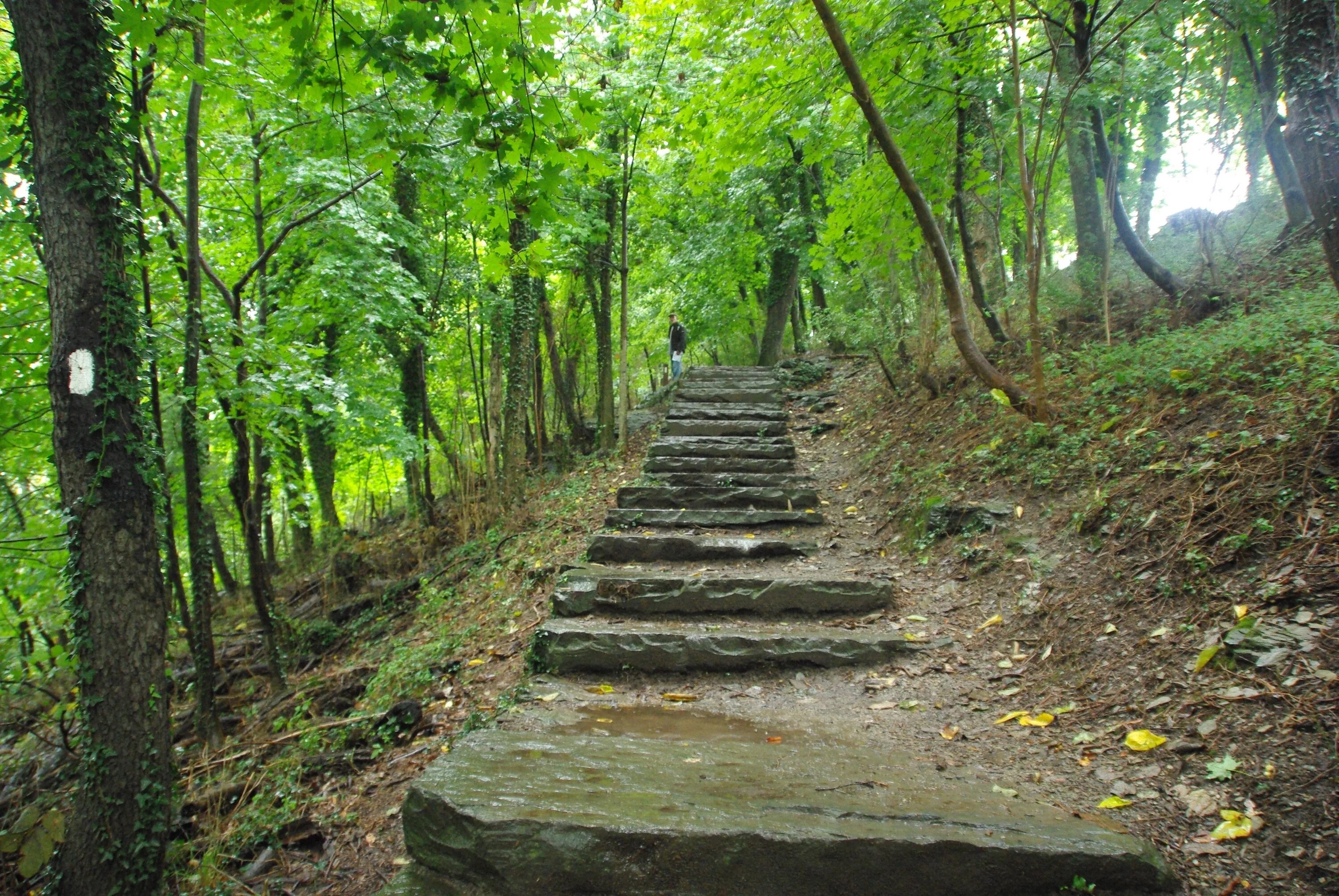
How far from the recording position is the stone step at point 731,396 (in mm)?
10016

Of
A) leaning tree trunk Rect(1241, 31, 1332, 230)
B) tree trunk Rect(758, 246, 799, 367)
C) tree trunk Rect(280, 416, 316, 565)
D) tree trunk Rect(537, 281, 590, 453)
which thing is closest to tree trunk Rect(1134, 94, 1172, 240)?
leaning tree trunk Rect(1241, 31, 1332, 230)

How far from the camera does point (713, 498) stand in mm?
6484

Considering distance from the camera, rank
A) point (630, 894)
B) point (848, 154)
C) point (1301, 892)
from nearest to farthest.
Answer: point (1301, 892)
point (630, 894)
point (848, 154)

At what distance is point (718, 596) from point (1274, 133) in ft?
24.5

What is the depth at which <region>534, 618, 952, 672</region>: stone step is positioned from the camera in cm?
392

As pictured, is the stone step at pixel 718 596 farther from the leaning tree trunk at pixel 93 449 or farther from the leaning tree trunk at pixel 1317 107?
the leaning tree trunk at pixel 1317 107

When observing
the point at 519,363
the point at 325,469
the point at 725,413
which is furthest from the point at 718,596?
the point at 325,469

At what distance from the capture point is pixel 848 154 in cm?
1072

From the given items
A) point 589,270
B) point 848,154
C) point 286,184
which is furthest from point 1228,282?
point 286,184

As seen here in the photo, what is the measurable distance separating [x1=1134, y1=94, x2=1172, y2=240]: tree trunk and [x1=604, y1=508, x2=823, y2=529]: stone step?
5858 mm

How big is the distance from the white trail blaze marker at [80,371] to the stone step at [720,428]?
20.9ft

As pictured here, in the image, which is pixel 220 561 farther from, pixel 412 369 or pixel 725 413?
pixel 725 413

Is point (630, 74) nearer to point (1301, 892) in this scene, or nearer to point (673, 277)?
point (673, 277)

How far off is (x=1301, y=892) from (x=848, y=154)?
35.8ft
